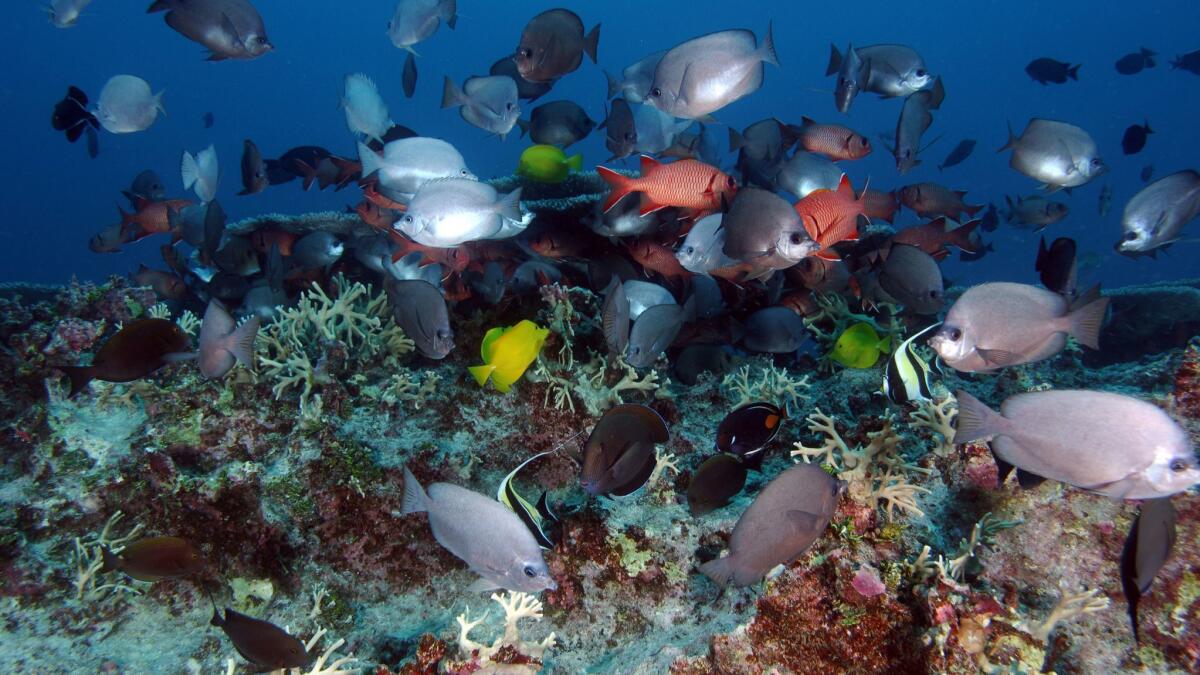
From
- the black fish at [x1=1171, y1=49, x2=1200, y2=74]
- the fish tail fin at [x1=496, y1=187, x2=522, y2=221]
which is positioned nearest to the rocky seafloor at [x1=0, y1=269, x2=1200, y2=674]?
the fish tail fin at [x1=496, y1=187, x2=522, y2=221]

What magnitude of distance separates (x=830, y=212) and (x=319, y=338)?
3.51m

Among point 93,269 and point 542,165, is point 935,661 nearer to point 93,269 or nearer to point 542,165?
point 542,165

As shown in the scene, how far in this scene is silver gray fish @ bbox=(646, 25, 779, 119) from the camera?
3678 mm

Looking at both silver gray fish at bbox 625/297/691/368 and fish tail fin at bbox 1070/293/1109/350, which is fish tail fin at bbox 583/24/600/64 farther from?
fish tail fin at bbox 1070/293/1109/350

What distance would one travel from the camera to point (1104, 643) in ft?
7.82

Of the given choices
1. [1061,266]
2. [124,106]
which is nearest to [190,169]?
[124,106]

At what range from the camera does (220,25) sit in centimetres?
430

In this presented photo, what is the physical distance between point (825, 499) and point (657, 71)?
3.06m

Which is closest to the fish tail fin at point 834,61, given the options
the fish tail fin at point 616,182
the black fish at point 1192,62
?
the fish tail fin at point 616,182

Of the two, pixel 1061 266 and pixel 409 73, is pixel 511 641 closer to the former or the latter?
pixel 1061 266

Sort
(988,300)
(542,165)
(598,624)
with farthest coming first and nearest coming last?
(542,165) < (598,624) < (988,300)

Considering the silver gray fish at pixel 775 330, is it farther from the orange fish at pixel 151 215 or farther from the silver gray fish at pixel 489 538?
the orange fish at pixel 151 215

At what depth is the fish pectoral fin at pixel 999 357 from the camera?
233 centimetres

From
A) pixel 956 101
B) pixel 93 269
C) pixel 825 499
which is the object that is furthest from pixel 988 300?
pixel 956 101
